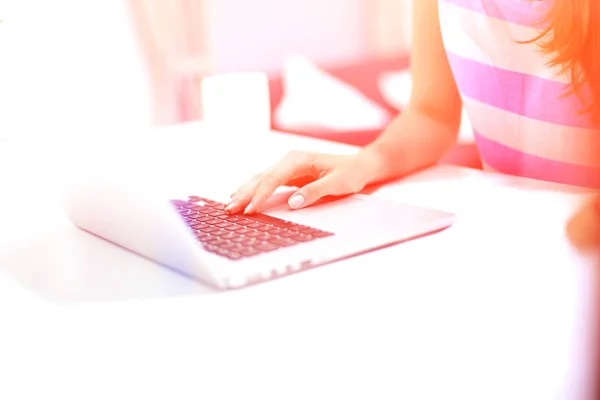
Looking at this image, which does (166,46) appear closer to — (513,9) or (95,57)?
(95,57)

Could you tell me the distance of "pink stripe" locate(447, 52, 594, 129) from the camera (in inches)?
33.3

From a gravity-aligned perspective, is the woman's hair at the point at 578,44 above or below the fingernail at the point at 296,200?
above

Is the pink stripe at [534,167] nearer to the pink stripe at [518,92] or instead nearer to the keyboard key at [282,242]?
the pink stripe at [518,92]

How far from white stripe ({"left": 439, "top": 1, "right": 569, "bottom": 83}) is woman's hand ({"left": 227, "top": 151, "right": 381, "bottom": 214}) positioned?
0.81 feet

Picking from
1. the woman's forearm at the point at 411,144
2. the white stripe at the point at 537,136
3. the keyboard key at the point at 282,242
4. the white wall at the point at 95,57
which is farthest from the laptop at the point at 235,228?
the white wall at the point at 95,57

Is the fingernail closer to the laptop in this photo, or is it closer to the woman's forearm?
the laptop

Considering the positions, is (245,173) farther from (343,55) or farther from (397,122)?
(343,55)

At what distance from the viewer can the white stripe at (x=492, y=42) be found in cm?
83

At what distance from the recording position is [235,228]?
0.54 metres

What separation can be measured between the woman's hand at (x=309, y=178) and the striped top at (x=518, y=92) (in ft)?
0.82

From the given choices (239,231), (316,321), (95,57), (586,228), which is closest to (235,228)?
(239,231)

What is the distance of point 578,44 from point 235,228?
445 millimetres

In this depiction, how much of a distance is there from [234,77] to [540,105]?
42 centimetres

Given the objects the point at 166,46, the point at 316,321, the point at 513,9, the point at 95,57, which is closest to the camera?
the point at 316,321
